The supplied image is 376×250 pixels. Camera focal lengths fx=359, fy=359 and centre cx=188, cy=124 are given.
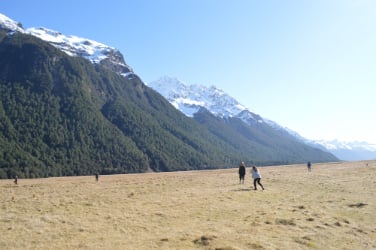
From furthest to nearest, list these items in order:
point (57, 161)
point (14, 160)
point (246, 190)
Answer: point (57, 161)
point (14, 160)
point (246, 190)

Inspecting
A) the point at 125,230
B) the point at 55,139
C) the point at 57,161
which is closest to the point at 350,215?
the point at 125,230

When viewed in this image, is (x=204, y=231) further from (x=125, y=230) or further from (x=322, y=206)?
(x=322, y=206)

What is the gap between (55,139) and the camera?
173375mm

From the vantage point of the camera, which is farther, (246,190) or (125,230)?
(246,190)

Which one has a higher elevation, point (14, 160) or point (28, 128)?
point (28, 128)

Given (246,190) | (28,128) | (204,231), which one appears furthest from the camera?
(28,128)

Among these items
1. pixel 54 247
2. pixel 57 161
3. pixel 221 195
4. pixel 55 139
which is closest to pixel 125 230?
pixel 54 247

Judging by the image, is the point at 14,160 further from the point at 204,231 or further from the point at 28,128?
the point at 204,231

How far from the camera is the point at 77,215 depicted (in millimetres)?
22734

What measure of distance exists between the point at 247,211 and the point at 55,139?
6465 inches

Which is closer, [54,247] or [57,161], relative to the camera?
[54,247]

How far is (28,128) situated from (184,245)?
172m

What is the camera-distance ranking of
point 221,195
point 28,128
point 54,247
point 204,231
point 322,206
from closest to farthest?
point 54,247
point 204,231
point 322,206
point 221,195
point 28,128

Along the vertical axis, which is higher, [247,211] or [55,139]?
[55,139]
